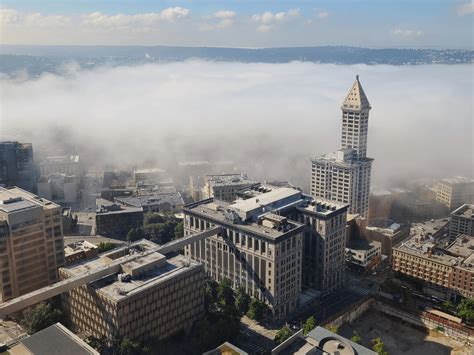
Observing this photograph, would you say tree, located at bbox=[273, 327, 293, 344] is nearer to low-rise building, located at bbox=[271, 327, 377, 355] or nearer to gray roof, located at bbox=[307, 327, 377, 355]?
gray roof, located at bbox=[307, 327, 377, 355]

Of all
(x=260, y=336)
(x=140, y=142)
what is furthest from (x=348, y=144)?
(x=140, y=142)

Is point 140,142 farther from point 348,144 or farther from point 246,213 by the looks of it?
point 246,213

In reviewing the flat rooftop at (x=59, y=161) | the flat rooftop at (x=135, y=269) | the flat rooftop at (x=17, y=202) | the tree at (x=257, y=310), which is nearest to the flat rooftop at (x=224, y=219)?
the tree at (x=257, y=310)

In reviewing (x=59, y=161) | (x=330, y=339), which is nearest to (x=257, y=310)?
(x=330, y=339)

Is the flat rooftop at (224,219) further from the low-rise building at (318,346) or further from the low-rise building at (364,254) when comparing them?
the low-rise building at (364,254)

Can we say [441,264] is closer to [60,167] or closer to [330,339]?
[330,339]

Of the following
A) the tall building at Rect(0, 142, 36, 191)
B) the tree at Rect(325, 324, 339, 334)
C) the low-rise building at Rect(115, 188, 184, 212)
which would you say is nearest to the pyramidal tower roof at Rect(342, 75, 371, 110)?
the low-rise building at Rect(115, 188, 184, 212)

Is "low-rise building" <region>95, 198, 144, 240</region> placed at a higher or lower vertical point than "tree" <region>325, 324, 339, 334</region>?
higher

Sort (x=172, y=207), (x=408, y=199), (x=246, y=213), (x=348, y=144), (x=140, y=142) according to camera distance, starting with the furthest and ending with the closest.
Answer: (x=140, y=142), (x=408, y=199), (x=172, y=207), (x=348, y=144), (x=246, y=213)
